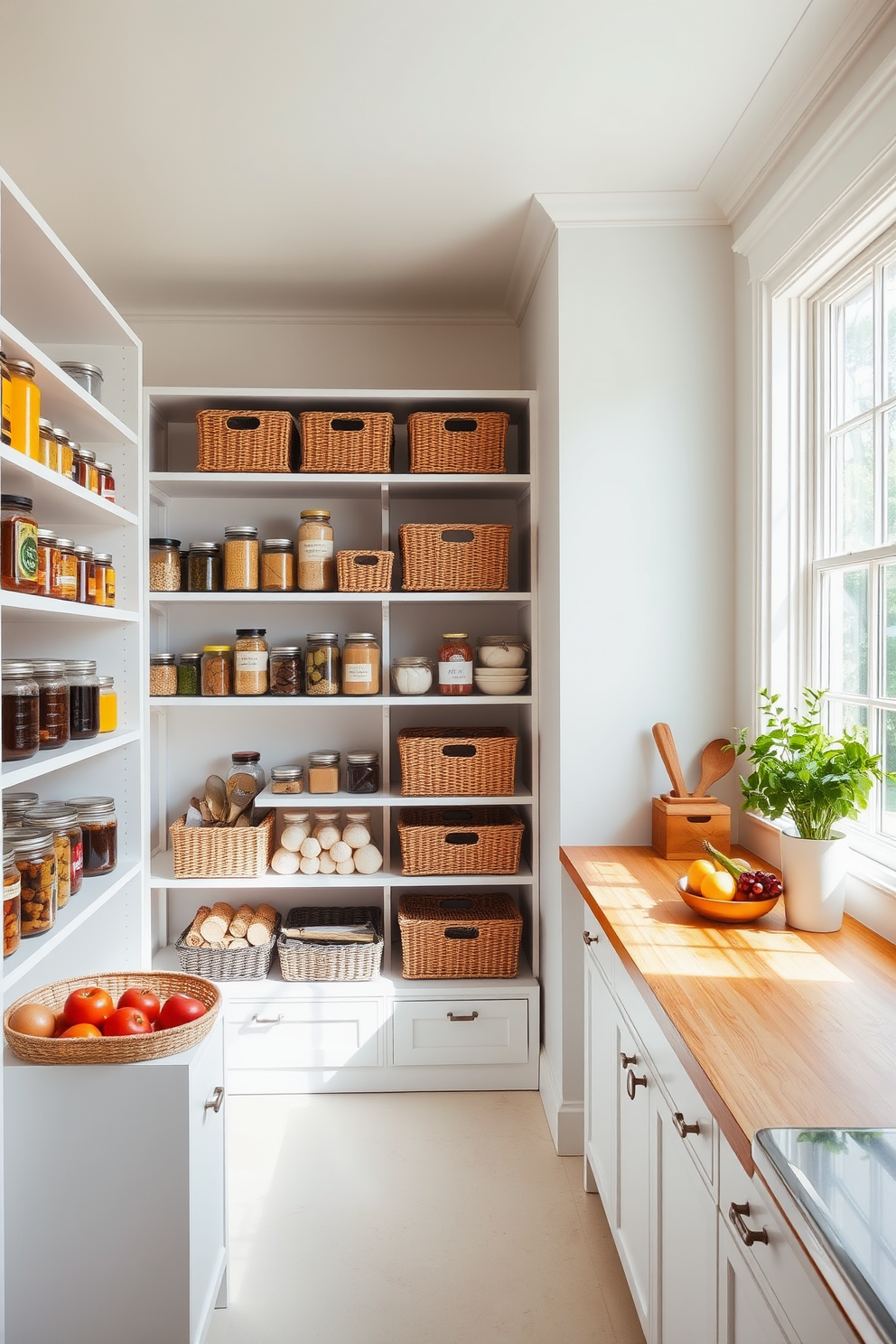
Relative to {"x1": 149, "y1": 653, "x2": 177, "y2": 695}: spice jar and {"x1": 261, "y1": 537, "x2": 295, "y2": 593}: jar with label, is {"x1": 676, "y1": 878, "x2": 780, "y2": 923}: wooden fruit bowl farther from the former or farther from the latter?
{"x1": 149, "y1": 653, "x2": 177, "y2": 695}: spice jar

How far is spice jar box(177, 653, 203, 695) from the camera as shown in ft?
9.91

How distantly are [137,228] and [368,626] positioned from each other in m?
1.51

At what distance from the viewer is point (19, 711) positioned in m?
1.73

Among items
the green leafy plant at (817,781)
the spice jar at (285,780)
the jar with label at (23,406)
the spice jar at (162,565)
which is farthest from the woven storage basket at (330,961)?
the jar with label at (23,406)

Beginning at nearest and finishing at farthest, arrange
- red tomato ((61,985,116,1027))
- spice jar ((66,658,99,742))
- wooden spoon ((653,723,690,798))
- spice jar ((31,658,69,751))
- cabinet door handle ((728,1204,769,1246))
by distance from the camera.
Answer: cabinet door handle ((728,1204,769,1246)) < red tomato ((61,985,116,1027)) < spice jar ((31,658,69,751)) < spice jar ((66,658,99,742)) < wooden spoon ((653,723,690,798))

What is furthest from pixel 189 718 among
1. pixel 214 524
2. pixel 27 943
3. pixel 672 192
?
pixel 672 192

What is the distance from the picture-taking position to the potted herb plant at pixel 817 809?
1.77 meters

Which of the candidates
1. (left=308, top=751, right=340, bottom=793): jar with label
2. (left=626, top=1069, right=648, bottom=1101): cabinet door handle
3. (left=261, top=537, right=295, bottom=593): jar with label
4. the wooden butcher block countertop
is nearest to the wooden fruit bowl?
the wooden butcher block countertop

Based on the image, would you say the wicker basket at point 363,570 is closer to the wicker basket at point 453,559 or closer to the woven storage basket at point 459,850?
the wicker basket at point 453,559

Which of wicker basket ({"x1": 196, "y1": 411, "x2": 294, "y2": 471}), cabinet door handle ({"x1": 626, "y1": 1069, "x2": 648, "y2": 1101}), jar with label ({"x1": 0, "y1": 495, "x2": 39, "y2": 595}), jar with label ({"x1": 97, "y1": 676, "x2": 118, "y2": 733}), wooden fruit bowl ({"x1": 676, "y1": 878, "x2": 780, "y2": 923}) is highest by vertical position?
wicker basket ({"x1": 196, "y1": 411, "x2": 294, "y2": 471})

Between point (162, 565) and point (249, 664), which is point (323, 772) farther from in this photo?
point (162, 565)

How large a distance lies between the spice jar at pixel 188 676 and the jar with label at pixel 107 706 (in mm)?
635

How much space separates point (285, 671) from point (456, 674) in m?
0.58

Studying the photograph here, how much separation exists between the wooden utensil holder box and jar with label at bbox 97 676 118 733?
4.96ft
